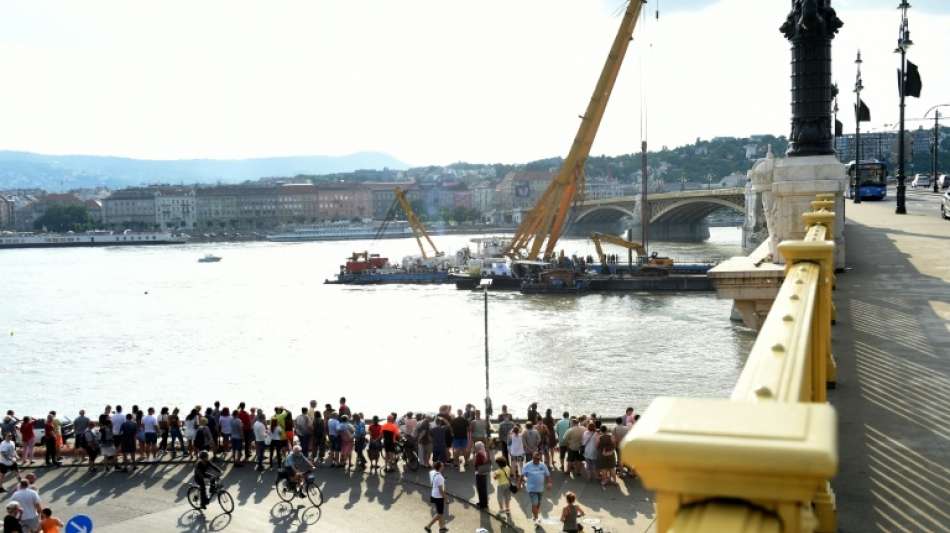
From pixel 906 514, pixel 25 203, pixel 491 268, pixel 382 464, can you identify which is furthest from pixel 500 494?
pixel 25 203

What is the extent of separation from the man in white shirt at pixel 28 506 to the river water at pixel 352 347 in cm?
1195

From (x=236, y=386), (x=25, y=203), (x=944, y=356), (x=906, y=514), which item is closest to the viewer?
(x=906, y=514)

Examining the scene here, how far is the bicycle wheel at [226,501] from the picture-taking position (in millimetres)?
9734

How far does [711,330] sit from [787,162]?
20.0 meters

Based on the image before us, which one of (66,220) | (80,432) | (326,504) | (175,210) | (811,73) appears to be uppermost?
(811,73)

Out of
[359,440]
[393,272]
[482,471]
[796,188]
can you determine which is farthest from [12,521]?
[393,272]

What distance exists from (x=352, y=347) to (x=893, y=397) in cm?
2624

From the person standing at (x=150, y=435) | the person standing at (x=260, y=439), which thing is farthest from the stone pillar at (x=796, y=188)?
the person standing at (x=150, y=435)

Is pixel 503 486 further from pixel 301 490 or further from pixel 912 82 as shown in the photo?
pixel 912 82

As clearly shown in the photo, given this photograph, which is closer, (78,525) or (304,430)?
(78,525)

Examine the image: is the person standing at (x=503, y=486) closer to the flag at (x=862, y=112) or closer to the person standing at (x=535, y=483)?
the person standing at (x=535, y=483)

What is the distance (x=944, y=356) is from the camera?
6570 mm

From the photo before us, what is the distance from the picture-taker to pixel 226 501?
Answer: 9820 mm

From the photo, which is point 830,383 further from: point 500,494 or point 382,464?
point 382,464
